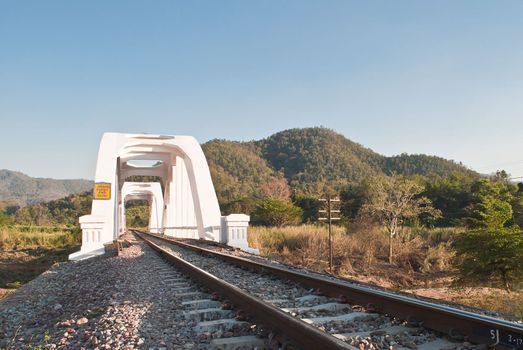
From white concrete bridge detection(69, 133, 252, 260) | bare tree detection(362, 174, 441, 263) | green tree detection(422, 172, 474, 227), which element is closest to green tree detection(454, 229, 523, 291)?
white concrete bridge detection(69, 133, 252, 260)

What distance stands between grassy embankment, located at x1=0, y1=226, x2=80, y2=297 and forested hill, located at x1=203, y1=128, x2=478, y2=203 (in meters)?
45.4

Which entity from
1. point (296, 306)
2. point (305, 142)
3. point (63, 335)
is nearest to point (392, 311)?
point (296, 306)

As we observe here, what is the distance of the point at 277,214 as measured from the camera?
32.8 metres

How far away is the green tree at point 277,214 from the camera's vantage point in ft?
107

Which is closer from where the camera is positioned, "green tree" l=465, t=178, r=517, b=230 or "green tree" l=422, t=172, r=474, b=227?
"green tree" l=465, t=178, r=517, b=230

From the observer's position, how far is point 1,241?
1019 inches

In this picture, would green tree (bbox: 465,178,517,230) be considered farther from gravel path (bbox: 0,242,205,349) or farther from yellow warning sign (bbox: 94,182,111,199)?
gravel path (bbox: 0,242,205,349)

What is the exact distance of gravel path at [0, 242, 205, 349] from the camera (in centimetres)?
318

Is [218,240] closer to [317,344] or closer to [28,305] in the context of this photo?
[28,305]

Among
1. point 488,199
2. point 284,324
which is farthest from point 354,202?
point 284,324

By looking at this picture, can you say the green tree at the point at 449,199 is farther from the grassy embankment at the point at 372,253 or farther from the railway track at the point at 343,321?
the railway track at the point at 343,321

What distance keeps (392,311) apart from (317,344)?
53.7 inches

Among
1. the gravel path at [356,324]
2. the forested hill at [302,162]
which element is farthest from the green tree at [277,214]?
the forested hill at [302,162]

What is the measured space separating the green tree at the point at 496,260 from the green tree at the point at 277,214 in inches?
703
